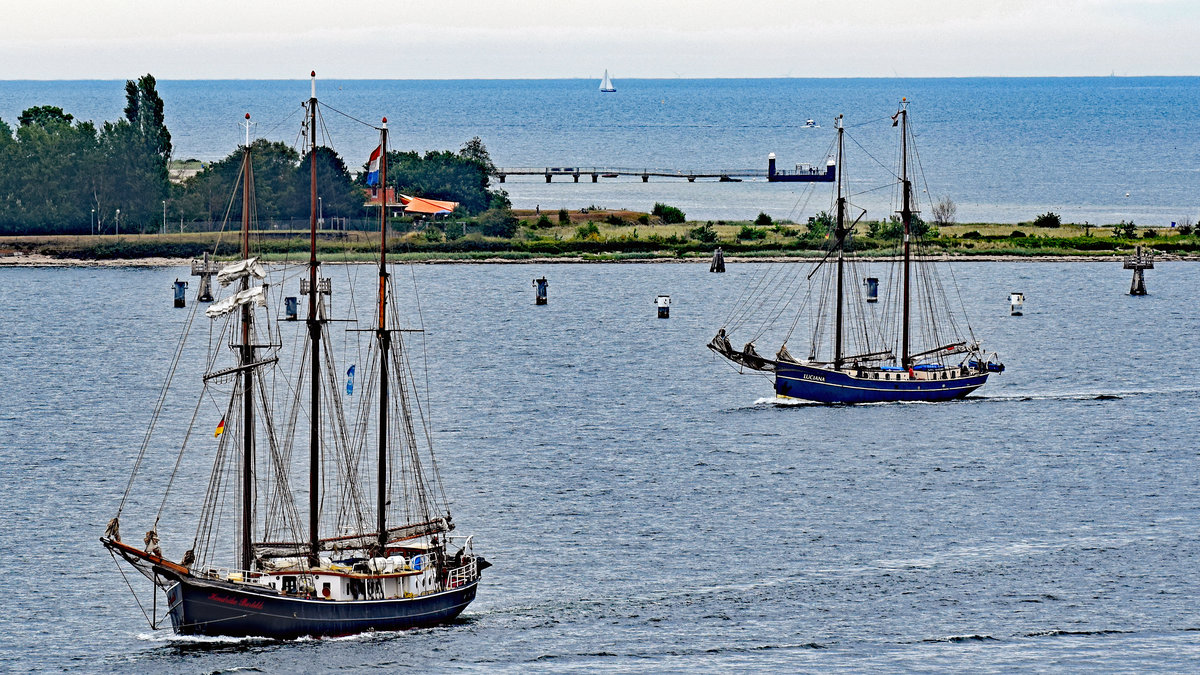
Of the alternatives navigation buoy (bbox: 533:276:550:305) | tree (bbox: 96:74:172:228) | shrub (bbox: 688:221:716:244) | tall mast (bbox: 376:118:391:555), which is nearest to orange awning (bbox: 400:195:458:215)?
shrub (bbox: 688:221:716:244)

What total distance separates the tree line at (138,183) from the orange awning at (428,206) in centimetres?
259

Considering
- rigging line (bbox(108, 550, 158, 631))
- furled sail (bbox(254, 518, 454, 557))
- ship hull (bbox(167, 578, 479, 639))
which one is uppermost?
furled sail (bbox(254, 518, 454, 557))

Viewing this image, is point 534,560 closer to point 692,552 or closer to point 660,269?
point 692,552

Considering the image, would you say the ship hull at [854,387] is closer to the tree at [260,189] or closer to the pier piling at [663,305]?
the pier piling at [663,305]

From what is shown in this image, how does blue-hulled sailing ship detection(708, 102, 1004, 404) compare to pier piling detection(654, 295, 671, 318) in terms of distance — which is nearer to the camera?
blue-hulled sailing ship detection(708, 102, 1004, 404)

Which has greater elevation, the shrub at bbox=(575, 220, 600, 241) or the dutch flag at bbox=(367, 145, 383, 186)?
the dutch flag at bbox=(367, 145, 383, 186)

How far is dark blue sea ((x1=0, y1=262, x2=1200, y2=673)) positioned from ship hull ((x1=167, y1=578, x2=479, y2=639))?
0.64 m

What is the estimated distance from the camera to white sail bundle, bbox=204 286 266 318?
56.1 m

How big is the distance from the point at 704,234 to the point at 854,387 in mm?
82952

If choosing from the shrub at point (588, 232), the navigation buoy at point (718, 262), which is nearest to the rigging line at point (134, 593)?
the navigation buoy at point (718, 262)

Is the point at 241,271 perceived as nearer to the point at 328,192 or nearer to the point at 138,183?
the point at 328,192

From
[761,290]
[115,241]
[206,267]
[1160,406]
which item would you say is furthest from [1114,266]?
[115,241]

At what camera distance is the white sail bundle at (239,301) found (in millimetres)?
56125

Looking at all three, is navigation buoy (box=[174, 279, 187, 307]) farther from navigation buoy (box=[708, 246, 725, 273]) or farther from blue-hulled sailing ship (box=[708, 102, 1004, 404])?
navigation buoy (box=[708, 246, 725, 273])
